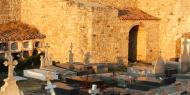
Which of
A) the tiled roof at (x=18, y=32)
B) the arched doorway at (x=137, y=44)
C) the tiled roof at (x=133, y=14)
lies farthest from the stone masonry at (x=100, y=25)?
the tiled roof at (x=18, y=32)

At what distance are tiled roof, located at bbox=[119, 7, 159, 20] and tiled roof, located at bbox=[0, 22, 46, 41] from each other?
14.4ft

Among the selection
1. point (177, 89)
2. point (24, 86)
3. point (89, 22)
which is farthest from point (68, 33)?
point (177, 89)

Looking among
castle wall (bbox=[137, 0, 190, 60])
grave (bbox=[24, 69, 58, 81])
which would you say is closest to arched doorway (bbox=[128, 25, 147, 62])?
castle wall (bbox=[137, 0, 190, 60])

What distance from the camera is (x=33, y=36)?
2592 cm

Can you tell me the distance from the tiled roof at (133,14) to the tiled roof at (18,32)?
173 inches

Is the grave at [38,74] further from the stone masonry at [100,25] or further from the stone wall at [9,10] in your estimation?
the stone wall at [9,10]

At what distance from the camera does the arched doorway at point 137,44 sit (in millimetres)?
27562

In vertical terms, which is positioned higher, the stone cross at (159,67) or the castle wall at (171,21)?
the castle wall at (171,21)

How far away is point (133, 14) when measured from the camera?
2714 centimetres

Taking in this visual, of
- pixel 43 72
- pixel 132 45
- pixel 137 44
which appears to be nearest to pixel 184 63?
pixel 43 72

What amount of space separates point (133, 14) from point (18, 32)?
250 inches

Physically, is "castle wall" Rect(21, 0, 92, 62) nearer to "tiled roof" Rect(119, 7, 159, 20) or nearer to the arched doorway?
"tiled roof" Rect(119, 7, 159, 20)

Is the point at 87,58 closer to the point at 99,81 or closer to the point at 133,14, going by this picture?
the point at 133,14

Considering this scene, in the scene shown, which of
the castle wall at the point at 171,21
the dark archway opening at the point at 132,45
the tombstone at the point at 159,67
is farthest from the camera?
the dark archway opening at the point at 132,45
